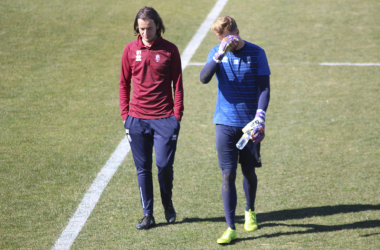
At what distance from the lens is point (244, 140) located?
171 inches

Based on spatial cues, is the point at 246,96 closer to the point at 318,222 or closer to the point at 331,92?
the point at 318,222

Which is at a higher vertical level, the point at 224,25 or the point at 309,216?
the point at 224,25

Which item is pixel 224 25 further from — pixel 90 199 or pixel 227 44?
pixel 90 199

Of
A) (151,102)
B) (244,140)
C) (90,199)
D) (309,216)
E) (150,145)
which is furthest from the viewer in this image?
(90,199)

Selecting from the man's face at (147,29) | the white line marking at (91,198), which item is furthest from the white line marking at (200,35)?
the man's face at (147,29)

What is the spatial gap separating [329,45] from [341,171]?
5844 mm

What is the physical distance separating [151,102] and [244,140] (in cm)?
108

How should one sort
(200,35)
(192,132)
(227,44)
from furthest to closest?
(200,35) → (192,132) → (227,44)

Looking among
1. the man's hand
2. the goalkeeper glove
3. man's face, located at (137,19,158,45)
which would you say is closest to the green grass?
the goalkeeper glove

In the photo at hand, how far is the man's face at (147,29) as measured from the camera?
4479 mm

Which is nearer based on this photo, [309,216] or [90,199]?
[309,216]

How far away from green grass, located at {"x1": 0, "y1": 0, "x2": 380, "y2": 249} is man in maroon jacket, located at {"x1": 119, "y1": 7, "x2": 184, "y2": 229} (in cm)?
63

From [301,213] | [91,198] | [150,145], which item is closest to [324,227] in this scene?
[301,213]

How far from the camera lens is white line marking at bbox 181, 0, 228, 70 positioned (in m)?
10.7
